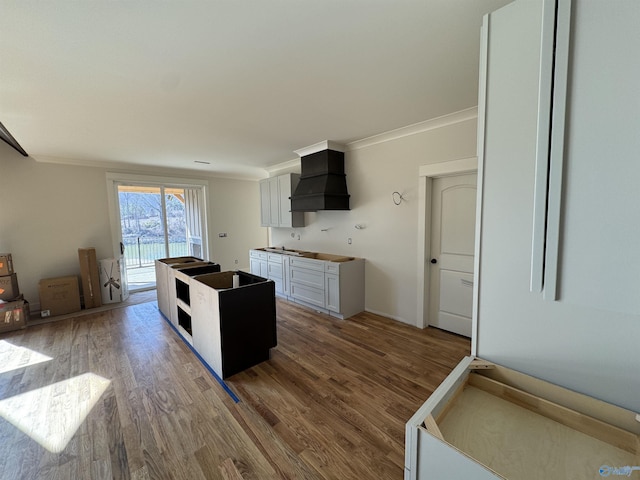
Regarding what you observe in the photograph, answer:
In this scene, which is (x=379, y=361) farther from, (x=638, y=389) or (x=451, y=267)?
(x=638, y=389)

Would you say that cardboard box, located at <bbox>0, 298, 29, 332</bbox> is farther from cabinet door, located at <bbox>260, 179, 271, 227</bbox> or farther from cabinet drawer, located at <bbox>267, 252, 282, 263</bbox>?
cabinet door, located at <bbox>260, 179, 271, 227</bbox>

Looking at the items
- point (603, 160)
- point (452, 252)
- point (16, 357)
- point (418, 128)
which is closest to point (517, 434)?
point (603, 160)

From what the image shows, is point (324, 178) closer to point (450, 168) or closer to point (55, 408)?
point (450, 168)

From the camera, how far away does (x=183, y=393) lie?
229cm

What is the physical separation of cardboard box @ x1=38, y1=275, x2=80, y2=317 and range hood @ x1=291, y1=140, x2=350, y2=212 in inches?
154

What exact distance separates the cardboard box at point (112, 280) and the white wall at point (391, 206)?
392 centimetres

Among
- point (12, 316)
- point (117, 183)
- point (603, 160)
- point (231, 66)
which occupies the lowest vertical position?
point (12, 316)

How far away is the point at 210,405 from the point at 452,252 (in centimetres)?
299

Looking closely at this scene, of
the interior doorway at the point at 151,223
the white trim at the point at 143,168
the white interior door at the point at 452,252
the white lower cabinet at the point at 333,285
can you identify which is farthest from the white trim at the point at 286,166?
the white interior door at the point at 452,252

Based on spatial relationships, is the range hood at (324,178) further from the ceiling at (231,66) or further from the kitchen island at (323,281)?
the kitchen island at (323,281)

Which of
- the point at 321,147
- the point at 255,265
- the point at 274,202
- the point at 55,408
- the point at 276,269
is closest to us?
the point at 55,408

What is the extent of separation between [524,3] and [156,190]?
Result: 626 cm

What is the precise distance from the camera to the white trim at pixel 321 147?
390cm

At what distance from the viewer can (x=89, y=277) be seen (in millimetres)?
4461
